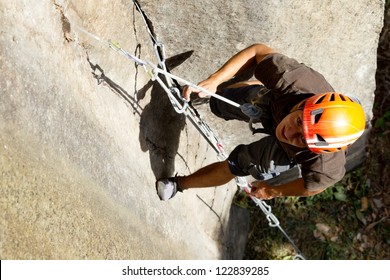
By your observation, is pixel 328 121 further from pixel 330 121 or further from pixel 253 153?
pixel 253 153

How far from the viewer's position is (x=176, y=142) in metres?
3.61

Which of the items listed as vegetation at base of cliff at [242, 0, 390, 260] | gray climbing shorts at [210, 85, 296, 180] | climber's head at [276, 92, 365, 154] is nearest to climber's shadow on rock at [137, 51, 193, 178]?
gray climbing shorts at [210, 85, 296, 180]

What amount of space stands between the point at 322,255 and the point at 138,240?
253cm

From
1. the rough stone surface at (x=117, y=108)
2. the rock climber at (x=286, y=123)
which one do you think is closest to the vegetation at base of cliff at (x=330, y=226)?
the rough stone surface at (x=117, y=108)

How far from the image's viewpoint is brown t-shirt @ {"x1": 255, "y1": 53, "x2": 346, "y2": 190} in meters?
2.60

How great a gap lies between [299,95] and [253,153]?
22.1 inches

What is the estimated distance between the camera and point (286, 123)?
8.35ft

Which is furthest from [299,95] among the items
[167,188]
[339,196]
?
[339,196]

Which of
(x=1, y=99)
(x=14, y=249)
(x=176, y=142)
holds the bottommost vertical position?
(x=176, y=142)

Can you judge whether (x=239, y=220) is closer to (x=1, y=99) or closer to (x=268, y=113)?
(x=268, y=113)

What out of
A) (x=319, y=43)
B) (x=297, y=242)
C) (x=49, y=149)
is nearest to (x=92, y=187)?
(x=49, y=149)

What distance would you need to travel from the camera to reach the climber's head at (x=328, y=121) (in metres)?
2.36

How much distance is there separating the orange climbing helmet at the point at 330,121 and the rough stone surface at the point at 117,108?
0.69 metres

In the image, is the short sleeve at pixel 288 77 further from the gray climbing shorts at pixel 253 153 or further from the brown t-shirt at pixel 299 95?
the gray climbing shorts at pixel 253 153
